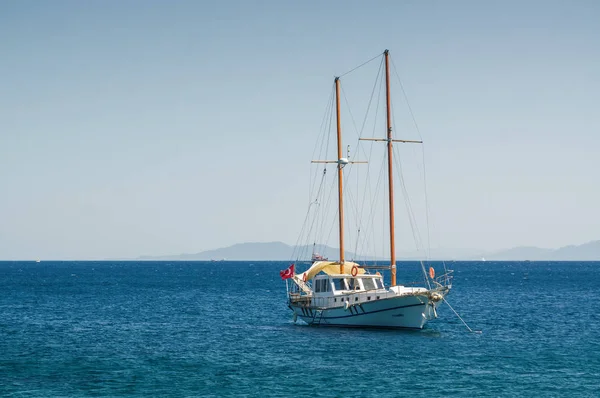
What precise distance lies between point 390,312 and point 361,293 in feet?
10.5

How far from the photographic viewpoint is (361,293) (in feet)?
205

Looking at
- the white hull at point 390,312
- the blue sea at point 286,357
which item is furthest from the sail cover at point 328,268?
the blue sea at point 286,357

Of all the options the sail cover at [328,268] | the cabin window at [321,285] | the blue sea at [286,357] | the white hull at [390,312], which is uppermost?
the sail cover at [328,268]

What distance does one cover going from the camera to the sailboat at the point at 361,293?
60.3m

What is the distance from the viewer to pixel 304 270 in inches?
2874

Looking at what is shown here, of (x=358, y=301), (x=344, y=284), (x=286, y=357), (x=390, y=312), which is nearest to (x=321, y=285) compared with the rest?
(x=344, y=284)

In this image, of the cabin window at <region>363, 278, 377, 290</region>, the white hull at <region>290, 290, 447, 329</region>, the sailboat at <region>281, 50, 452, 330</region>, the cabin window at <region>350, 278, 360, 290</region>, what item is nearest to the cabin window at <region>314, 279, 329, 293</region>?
the sailboat at <region>281, 50, 452, 330</region>

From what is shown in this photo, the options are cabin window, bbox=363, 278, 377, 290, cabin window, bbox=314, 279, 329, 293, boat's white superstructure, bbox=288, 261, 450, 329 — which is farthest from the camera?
cabin window, bbox=363, 278, 377, 290

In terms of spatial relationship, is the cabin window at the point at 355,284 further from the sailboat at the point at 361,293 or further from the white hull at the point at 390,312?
the white hull at the point at 390,312

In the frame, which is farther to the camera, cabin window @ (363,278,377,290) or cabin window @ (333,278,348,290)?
cabin window @ (363,278,377,290)

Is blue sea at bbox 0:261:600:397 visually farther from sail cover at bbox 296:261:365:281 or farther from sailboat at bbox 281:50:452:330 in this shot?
sail cover at bbox 296:261:365:281

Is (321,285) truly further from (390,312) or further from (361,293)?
(390,312)

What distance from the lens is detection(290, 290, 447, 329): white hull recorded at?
59.9 m

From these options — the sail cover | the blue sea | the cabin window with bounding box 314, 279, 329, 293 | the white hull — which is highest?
the sail cover
